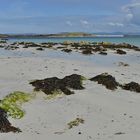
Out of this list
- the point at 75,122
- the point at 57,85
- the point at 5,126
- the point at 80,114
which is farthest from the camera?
the point at 57,85

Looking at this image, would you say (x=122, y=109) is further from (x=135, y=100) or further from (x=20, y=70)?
(x=20, y=70)

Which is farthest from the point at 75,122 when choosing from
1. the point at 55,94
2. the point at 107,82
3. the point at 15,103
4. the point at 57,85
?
the point at 107,82

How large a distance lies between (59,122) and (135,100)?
3.73 m

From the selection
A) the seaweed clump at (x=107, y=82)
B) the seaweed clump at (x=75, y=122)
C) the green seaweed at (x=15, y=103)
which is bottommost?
the seaweed clump at (x=75, y=122)

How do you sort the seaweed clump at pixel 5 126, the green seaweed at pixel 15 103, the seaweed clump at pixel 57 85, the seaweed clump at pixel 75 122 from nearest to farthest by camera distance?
the seaweed clump at pixel 5 126, the seaweed clump at pixel 75 122, the green seaweed at pixel 15 103, the seaweed clump at pixel 57 85

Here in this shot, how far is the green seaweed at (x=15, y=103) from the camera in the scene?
11.9m

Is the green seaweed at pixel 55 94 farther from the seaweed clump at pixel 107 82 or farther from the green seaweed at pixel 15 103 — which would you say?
the seaweed clump at pixel 107 82

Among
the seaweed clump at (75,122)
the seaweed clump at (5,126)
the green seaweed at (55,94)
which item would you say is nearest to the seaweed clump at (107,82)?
the green seaweed at (55,94)

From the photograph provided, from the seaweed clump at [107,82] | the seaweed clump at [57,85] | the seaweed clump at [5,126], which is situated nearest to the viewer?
the seaweed clump at [5,126]

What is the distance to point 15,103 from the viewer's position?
12773 mm

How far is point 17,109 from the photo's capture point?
12.2 m

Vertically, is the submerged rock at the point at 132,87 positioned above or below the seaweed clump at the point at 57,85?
below

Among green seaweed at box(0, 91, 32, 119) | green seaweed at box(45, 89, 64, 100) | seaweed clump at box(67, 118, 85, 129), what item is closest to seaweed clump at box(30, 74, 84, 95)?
green seaweed at box(45, 89, 64, 100)

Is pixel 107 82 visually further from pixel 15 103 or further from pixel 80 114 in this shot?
pixel 15 103
